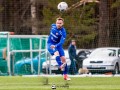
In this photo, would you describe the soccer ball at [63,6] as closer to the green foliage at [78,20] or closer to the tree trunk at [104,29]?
the tree trunk at [104,29]

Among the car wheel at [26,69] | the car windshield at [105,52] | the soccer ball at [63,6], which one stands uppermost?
the soccer ball at [63,6]

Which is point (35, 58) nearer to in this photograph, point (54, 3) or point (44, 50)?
point (44, 50)

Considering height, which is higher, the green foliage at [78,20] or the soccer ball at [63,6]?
the soccer ball at [63,6]

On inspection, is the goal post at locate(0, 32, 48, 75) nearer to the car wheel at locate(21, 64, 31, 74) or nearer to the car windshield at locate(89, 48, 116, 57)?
the car wheel at locate(21, 64, 31, 74)

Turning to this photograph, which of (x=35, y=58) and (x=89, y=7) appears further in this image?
(x=89, y=7)

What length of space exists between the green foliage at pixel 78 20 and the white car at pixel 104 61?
1.47 metres

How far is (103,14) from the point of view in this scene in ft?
115

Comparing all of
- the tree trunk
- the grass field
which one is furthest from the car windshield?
the grass field

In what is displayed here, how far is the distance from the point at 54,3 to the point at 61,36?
81.6 ft

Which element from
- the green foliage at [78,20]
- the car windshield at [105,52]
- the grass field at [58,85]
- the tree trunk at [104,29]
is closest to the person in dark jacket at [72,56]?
the car windshield at [105,52]

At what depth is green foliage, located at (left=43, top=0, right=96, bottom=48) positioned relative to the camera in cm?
3634

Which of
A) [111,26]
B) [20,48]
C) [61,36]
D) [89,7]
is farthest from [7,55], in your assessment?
[89,7]

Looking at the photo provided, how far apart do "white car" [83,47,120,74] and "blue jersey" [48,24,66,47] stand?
13.0 m

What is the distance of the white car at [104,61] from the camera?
3259 cm
